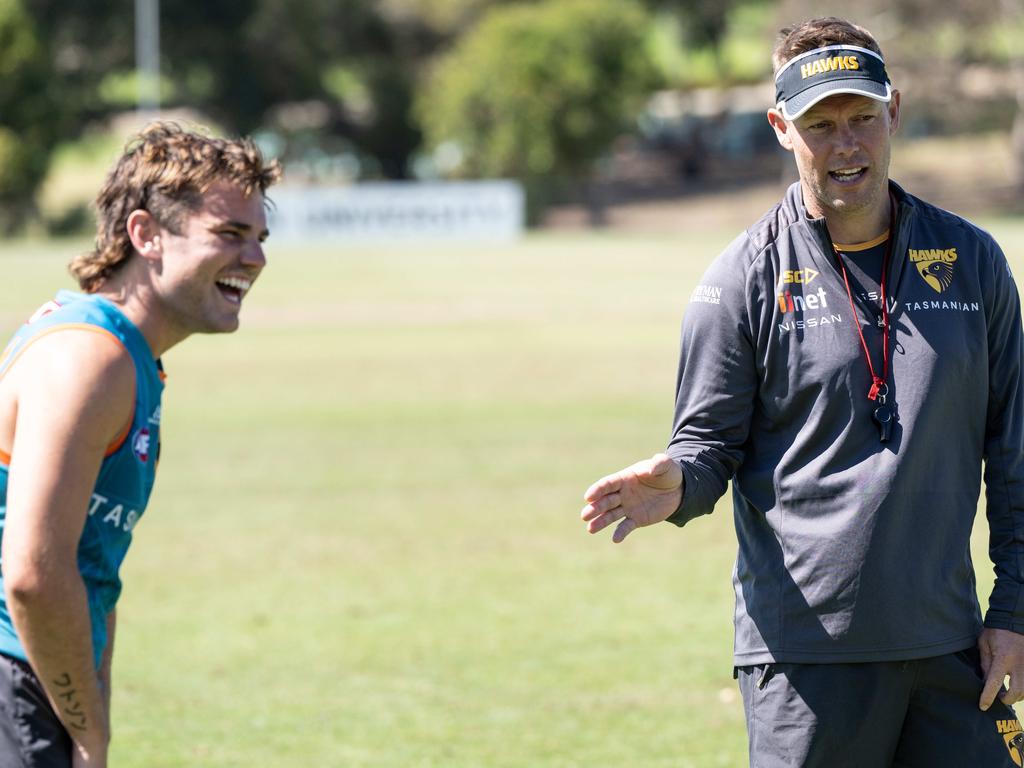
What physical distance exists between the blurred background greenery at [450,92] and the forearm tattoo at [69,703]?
54.1m

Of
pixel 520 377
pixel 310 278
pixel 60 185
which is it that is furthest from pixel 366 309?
pixel 60 185

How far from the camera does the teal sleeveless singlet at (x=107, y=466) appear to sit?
3.21m

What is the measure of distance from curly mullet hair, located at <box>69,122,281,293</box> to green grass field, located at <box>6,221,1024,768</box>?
11.0 feet

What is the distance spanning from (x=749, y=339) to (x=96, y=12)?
66.4 metres

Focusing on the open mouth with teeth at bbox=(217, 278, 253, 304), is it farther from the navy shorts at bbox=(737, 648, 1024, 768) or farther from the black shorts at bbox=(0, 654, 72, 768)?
the navy shorts at bbox=(737, 648, 1024, 768)

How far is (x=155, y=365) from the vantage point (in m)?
3.39

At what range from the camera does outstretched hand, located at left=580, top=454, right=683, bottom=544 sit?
3.82m

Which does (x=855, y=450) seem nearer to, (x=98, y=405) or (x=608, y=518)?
(x=608, y=518)

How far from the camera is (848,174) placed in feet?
12.6

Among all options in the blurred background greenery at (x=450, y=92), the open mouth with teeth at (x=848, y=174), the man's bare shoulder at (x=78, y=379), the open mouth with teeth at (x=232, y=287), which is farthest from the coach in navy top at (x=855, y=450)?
the blurred background greenery at (x=450, y=92)

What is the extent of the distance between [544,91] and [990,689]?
196 ft

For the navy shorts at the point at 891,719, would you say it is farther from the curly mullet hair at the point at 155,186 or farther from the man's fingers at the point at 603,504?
the curly mullet hair at the point at 155,186

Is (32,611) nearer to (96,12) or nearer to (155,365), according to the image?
(155,365)

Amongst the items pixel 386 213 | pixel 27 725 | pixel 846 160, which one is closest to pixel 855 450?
pixel 846 160
